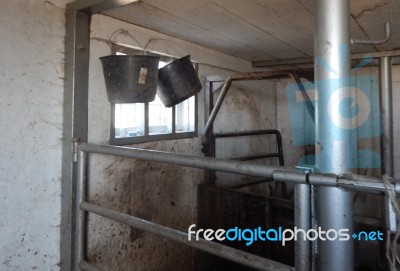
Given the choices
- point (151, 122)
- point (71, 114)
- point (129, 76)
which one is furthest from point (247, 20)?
point (71, 114)

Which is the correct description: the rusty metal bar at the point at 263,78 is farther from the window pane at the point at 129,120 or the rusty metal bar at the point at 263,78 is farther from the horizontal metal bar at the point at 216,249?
the horizontal metal bar at the point at 216,249

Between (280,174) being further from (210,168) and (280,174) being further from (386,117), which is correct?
(386,117)

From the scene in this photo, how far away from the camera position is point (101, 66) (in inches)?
65.1

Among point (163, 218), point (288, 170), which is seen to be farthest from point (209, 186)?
point (288, 170)

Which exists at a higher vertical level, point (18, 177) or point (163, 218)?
point (18, 177)

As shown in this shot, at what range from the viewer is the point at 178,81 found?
175 cm

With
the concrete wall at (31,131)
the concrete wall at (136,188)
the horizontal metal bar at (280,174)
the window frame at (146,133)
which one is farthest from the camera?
the window frame at (146,133)

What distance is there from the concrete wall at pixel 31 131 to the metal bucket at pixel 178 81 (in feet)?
1.87

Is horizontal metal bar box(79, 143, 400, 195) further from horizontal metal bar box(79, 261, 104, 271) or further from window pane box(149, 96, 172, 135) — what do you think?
window pane box(149, 96, 172, 135)

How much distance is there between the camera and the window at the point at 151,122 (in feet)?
6.05

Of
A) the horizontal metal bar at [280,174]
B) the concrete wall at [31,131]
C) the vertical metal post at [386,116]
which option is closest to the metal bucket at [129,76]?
the concrete wall at [31,131]

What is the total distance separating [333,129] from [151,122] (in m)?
1.52

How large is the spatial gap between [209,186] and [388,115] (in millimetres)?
1395

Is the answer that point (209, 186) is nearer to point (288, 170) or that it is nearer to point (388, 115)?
point (388, 115)
